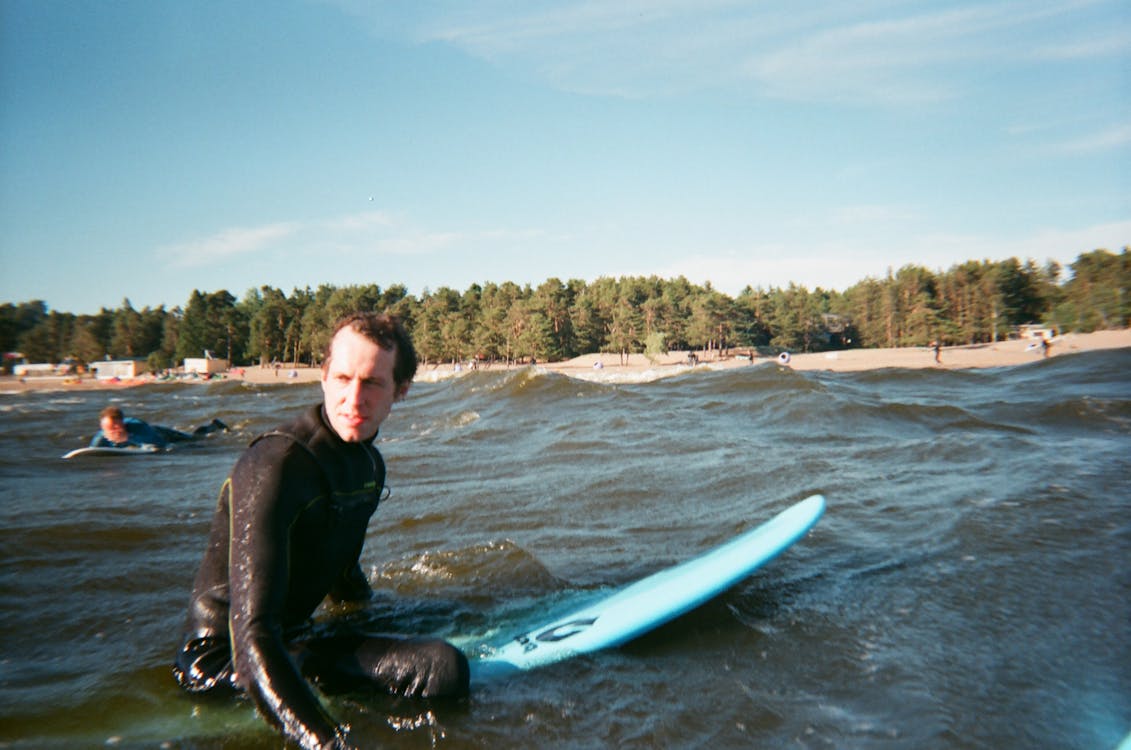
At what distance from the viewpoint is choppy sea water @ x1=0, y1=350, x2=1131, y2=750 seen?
2.29 meters

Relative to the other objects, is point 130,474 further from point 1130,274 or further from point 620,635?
point 1130,274

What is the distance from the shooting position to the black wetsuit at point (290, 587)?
76.5 inches

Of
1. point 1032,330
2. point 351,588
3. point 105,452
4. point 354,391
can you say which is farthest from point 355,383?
point 1032,330

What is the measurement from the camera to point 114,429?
9.66m

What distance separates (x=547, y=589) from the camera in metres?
3.69

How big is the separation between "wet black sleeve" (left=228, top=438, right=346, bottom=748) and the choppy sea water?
1.35 ft

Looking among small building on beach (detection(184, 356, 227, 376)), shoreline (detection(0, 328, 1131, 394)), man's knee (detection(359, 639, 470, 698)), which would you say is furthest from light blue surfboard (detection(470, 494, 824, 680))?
small building on beach (detection(184, 356, 227, 376))

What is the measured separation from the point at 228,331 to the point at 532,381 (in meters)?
82.2

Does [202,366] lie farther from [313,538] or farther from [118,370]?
[313,538]

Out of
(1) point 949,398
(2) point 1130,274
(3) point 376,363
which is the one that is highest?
(2) point 1130,274

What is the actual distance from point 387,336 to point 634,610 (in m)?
1.64

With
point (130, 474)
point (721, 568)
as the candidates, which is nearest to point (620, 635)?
point (721, 568)

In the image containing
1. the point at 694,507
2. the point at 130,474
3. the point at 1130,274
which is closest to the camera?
the point at 694,507

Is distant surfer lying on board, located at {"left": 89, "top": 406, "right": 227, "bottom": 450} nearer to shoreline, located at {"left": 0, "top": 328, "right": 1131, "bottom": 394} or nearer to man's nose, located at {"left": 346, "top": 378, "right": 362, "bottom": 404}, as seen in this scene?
man's nose, located at {"left": 346, "top": 378, "right": 362, "bottom": 404}
